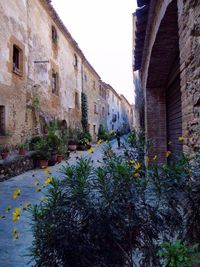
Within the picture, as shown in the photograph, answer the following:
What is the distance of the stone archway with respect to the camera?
4.51 metres

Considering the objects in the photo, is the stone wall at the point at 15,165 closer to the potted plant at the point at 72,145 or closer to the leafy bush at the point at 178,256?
the potted plant at the point at 72,145

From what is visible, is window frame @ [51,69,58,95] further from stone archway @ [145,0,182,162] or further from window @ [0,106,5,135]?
stone archway @ [145,0,182,162]

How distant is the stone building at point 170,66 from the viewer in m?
2.10

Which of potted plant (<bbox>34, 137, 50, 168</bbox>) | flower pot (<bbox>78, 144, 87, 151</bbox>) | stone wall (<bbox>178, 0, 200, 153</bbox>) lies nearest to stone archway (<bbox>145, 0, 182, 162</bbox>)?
stone wall (<bbox>178, 0, 200, 153</bbox>)

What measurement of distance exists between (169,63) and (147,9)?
1485 millimetres

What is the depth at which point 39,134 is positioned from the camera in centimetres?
1121

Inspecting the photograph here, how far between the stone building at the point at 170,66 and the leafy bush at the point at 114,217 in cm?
53

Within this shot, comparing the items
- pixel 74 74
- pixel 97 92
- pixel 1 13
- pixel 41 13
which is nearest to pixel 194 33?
pixel 1 13

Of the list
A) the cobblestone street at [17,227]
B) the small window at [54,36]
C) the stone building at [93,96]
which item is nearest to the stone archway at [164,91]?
the cobblestone street at [17,227]

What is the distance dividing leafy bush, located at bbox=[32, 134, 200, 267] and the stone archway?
2894 mm

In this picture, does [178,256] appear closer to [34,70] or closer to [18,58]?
[18,58]

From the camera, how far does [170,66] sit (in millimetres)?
5816

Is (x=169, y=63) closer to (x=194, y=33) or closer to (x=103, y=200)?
(x=194, y=33)

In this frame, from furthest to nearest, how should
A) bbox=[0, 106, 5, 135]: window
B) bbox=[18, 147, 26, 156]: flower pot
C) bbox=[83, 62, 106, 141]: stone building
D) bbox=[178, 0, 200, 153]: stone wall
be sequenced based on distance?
bbox=[83, 62, 106, 141]: stone building < bbox=[18, 147, 26, 156]: flower pot < bbox=[0, 106, 5, 135]: window < bbox=[178, 0, 200, 153]: stone wall
